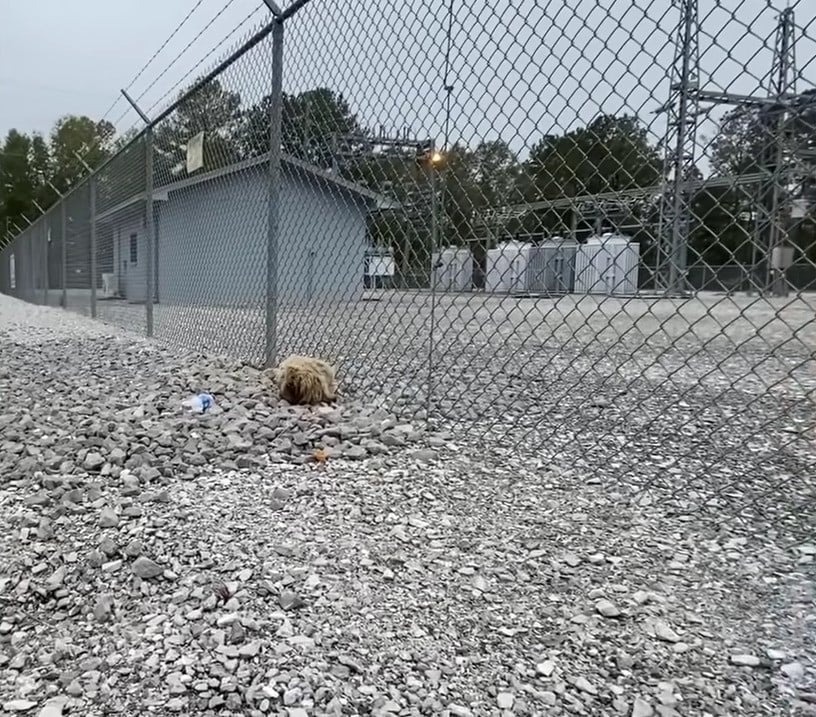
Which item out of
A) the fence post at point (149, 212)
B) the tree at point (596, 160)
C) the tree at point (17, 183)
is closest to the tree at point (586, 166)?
the tree at point (596, 160)

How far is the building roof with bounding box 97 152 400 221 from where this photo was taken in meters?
2.91

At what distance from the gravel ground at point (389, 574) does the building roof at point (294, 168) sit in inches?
41.4

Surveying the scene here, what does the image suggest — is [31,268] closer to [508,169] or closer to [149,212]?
[149,212]

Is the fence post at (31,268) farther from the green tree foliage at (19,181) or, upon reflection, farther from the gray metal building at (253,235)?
the green tree foliage at (19,181)

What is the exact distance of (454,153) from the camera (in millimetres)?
2340

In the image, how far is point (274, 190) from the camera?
326 cm

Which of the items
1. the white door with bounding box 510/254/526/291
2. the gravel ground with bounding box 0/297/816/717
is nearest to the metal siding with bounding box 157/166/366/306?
the white door with bounding box 510/254/526/291

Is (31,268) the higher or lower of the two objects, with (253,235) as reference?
lower

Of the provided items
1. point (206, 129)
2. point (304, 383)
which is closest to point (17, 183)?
point (206, 129)

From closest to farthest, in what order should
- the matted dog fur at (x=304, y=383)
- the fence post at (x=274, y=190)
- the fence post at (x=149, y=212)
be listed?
1. the matted dog fur at (x=304, y=383)
2. the fence post at (x=274, y=190)
3. the fence post at (x=149, y=212)

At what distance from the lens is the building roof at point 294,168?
2914mm

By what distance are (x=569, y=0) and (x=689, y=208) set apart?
72 centimetres

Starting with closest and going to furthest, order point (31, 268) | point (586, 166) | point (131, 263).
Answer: point (586, 166)
point (131, 263)
point (31, 268)

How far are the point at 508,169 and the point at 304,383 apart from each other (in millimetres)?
1203
